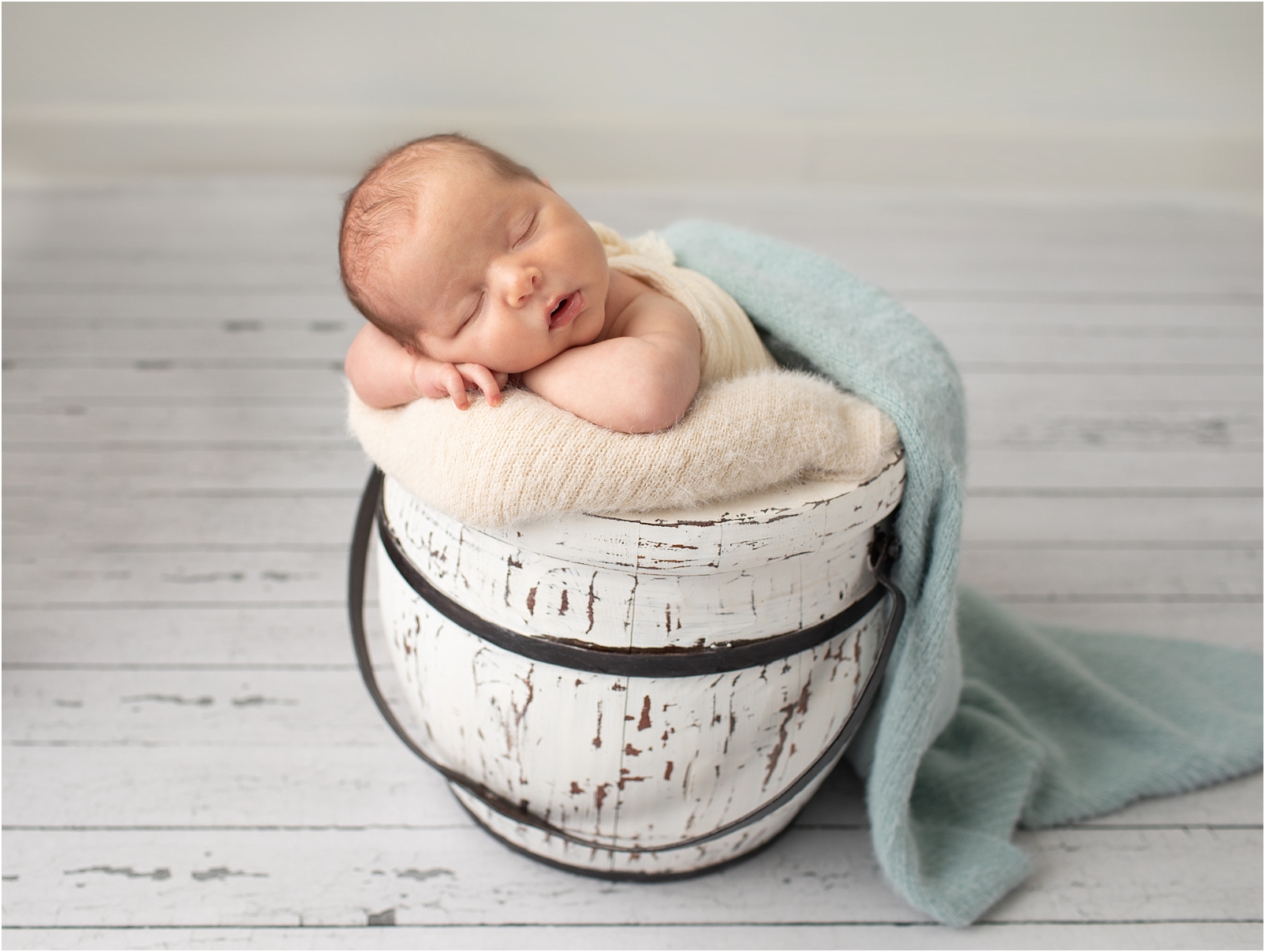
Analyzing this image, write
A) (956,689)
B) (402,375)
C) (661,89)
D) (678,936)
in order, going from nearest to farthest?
(402,375)
(678,936)
(956,689)
(661,89)

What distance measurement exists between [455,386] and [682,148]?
2.43m

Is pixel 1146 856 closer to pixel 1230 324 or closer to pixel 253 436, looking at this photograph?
pixel 253 436

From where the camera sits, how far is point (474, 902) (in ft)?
3.63

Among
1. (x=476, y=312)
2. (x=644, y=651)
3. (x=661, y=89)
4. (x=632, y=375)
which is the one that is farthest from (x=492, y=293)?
(x=661, y=89)

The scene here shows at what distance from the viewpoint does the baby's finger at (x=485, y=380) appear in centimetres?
86

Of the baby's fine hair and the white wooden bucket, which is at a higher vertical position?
the baby's fine hair

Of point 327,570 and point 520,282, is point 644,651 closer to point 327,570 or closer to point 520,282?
→ point 520,282

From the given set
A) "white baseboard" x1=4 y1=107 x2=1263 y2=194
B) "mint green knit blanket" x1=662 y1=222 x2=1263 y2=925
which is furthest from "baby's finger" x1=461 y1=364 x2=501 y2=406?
"white baseboard" x1=4 y1=107 x2=1263 y2=194

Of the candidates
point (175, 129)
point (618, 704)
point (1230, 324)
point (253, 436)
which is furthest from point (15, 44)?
point (1230, 324)

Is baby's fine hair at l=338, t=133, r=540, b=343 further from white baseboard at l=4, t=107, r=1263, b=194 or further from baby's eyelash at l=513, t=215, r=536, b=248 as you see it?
white baseboard at l=4, t=107, r=1263, b=194

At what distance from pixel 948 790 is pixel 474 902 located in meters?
0.54

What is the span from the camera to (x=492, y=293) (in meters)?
0.87

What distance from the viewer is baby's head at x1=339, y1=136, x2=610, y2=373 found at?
85cm

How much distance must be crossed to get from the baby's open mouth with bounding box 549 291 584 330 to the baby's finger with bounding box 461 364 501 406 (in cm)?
7
